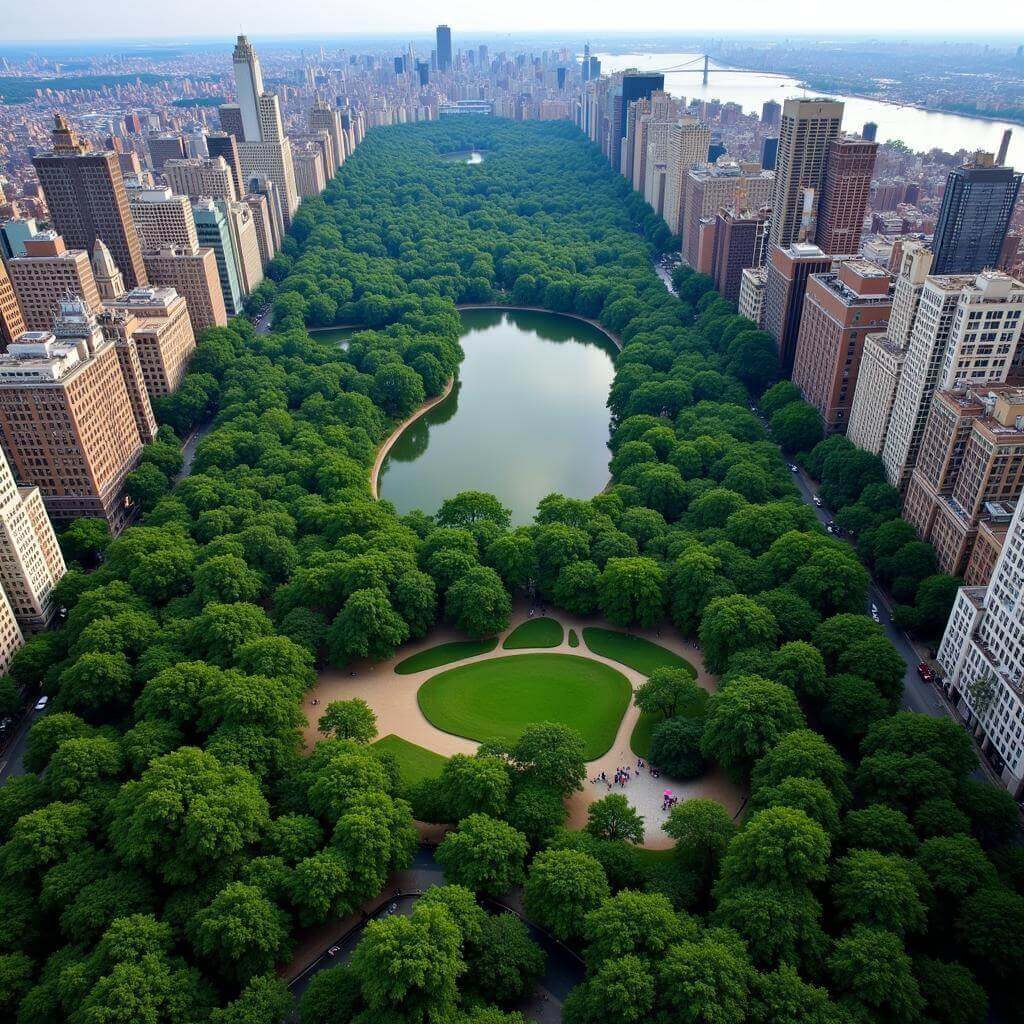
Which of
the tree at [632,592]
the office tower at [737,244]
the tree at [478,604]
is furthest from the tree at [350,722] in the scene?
the office tower at [737,244]

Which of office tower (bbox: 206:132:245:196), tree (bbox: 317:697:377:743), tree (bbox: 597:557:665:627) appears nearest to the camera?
tree (bbox: 317:697:377:743)

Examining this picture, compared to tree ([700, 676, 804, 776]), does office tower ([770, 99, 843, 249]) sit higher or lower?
higher

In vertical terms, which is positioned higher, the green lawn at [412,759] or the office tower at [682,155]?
the office tower at [682,155]

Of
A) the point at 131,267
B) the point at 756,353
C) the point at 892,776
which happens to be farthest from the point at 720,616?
the point at 131,267

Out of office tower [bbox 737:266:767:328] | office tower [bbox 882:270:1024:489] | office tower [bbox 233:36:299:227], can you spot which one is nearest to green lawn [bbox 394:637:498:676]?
office tower [bbox 882:270:1024:489]

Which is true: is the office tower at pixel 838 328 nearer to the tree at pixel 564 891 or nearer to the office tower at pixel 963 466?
the office tower at pixel 963 466

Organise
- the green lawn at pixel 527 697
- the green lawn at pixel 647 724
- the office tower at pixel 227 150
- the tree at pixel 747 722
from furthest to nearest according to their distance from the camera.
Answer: the office tower at pixel 227 150 → the green lawn at pixel 527 697 → the green lawn at pixel 647 724 → the tree at pixel 747 722

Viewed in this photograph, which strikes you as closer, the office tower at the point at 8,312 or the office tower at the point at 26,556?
the office tower at the point at 26,556

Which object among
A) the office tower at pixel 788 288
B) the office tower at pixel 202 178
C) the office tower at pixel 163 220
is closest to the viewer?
the office tower at pixel 788 288

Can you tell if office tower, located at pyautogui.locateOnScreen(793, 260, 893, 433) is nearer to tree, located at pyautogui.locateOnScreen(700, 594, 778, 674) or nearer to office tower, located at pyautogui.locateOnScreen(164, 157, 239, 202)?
tree, located at pyautogui.locateOnScreen(700, 594, 778, 674)
